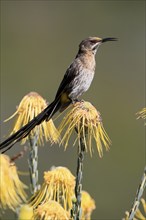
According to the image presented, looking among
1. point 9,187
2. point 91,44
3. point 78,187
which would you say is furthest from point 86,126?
point 91,44

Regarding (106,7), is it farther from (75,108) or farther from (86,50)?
(75,108)

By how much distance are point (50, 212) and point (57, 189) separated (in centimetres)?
33

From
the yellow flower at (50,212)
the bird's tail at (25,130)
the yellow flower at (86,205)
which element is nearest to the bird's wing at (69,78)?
the bird's tail at (25,130)

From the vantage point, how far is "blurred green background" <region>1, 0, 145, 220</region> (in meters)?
14.4

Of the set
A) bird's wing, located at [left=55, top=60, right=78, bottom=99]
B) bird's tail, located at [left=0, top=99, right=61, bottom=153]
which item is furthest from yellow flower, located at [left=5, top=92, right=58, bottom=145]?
bird's wing, located at [left=55, top=60, right=78, bottom=99]

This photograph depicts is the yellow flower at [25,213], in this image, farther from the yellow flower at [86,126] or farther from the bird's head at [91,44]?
the bird's head at [91,44]

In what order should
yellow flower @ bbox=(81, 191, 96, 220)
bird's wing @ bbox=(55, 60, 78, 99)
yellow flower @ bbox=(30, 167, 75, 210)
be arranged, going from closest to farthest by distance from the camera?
1. yellow flower @ bbox=(30, 167, 75, 210)
2. yellow flower @ bbox=(81, 191, 96, 220)
3. bird's wing @ bbox=(55, 60, 78, 99)

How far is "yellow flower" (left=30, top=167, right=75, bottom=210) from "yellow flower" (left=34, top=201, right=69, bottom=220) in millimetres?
119

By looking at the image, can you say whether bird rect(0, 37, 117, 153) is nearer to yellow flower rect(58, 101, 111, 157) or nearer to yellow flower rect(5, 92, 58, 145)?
yellow flower rect(5, 92, 58, 145)

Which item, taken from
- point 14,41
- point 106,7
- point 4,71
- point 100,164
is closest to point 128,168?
point 100,164

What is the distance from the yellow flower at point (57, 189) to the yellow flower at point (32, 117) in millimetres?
256

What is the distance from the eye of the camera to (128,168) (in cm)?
1588

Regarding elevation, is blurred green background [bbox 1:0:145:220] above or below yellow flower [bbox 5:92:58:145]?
above

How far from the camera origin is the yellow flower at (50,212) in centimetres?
287
